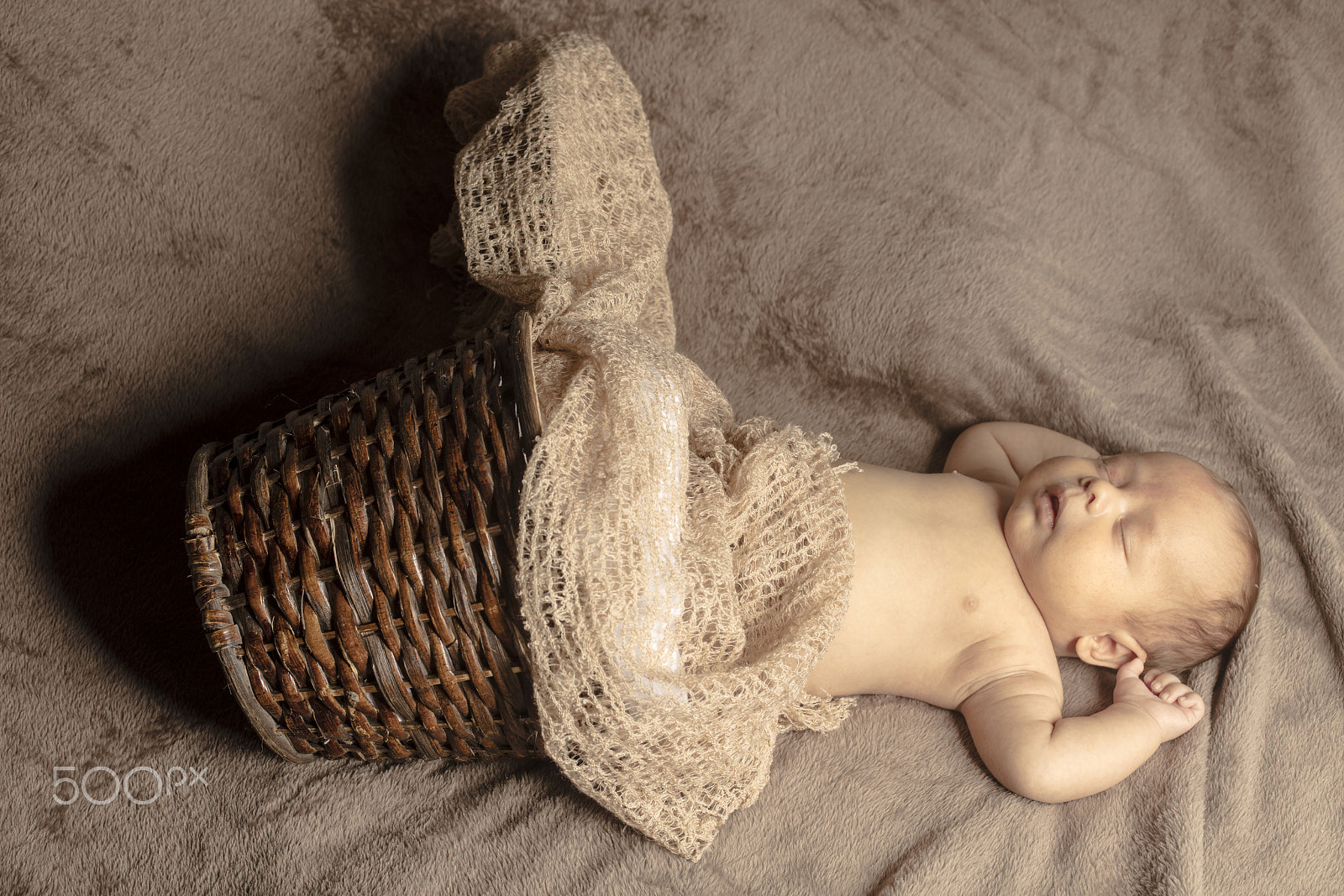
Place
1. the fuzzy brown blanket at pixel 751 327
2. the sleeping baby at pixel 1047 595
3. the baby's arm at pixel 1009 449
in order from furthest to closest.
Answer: the baby's arm at pixel 1009 449 < the sleeping baby at pixel 1047 595 < the fuzzy brown blanket at pixel 751 327

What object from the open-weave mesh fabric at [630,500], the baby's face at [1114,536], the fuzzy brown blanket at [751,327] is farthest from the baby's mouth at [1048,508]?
the open-weave mesh fabric at [630,500]

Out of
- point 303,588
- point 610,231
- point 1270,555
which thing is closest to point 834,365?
point 610,231

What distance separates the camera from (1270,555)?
1194 mm

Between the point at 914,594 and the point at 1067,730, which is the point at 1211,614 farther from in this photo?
the point at 914,594

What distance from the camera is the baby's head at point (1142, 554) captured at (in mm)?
1081

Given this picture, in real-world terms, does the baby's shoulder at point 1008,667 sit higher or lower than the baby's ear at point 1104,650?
higher

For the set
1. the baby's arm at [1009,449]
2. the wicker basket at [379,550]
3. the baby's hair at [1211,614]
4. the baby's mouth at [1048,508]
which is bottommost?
the baby's hair at [1211,614]

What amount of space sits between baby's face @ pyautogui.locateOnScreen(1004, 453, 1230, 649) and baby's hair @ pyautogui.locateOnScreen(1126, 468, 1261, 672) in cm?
2

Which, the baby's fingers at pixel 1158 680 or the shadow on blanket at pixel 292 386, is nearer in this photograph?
the shadow on blanket at pixel 292 386

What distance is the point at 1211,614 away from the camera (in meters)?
1.09

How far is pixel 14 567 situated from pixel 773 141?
1081 millimetres

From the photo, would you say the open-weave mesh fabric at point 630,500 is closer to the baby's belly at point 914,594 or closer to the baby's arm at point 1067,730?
the baby's belly at point 914,594

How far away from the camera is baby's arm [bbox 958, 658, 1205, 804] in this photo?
1.01 m

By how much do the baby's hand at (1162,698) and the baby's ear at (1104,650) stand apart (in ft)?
0.05
